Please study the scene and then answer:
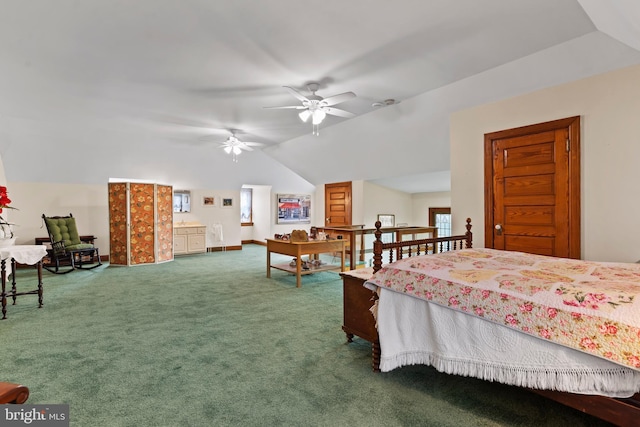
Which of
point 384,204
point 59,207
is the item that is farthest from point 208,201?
point 384,204

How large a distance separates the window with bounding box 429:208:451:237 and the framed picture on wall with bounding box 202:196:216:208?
19.0 ft

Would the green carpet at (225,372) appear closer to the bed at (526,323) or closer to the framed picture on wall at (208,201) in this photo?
the bed at (526,323)

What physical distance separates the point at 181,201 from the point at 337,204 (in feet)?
13.5

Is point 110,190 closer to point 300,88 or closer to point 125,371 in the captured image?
point 300,88

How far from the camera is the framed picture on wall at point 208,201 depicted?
9.07 metres

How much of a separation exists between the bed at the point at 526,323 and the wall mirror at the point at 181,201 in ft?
25.0

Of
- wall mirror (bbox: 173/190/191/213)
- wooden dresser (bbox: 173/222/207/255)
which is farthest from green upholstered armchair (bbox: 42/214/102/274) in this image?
wall mirror (bbox: 173/190/191/213)

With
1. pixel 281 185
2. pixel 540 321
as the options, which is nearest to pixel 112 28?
pixel 540 321

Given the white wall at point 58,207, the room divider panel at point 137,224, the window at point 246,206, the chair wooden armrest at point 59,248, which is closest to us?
the chair wooden armrest at point 59,248

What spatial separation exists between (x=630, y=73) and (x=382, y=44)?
206cm

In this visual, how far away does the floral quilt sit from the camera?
4.40 feet

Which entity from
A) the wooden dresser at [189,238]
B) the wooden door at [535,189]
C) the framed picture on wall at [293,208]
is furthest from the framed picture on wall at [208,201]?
the wooden door at [535,189]

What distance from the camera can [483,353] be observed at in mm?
1703

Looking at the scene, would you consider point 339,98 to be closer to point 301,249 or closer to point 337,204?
point 301,249
